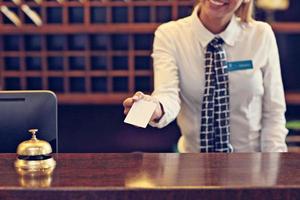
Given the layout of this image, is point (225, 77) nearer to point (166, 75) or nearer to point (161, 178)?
point (166, 75)

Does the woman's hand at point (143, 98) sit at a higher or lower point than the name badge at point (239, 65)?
lower

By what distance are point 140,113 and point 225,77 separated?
1.90 feet

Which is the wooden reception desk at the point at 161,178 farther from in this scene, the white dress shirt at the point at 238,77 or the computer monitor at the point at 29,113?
the white dress shirt at the point at 238,77

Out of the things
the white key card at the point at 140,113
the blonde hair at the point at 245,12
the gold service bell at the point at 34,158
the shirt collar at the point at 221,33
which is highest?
the blonde hair at the point at 245,12

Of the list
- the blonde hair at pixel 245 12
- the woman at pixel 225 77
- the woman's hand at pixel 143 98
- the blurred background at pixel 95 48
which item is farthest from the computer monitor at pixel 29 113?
the blurred background at pixel 95 48

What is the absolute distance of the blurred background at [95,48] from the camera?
3.26 meters

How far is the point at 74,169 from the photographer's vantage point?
1315 mm

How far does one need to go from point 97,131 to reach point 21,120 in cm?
199

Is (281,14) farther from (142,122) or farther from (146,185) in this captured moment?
(146,185)

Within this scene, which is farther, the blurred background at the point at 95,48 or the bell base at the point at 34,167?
the blurred background at the point at 95,48

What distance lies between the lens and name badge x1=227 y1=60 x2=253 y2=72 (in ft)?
6.40

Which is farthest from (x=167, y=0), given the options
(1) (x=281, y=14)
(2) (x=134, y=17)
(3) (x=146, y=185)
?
(3) (x=146, y=185)

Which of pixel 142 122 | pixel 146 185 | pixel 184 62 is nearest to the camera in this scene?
pixel 146 185

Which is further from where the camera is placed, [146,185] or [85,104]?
[85,104]
